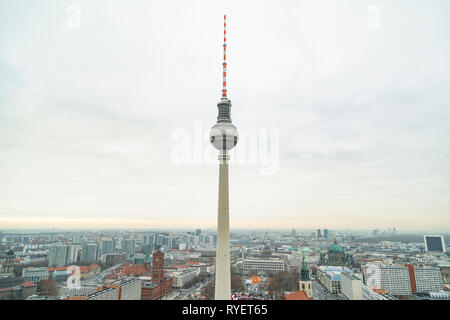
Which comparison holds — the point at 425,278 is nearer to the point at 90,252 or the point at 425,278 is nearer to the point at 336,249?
the point at 336,249

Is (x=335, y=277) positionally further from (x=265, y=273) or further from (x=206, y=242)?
(x=206, y=242)

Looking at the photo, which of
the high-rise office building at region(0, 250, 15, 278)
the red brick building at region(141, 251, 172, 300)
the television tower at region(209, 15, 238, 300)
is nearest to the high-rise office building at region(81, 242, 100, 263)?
the high-rise office building at region(0, 250, 15, 278)

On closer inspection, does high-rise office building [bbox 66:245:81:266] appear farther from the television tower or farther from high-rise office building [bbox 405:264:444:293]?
high-rise office building [bbox 405:264:444:293]

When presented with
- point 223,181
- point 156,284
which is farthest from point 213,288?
point 223,181

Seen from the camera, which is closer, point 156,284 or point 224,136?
point 224,136

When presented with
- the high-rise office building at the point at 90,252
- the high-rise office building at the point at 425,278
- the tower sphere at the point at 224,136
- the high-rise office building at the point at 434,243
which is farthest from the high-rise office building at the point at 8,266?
the high-rise office building at the point at 434,243
